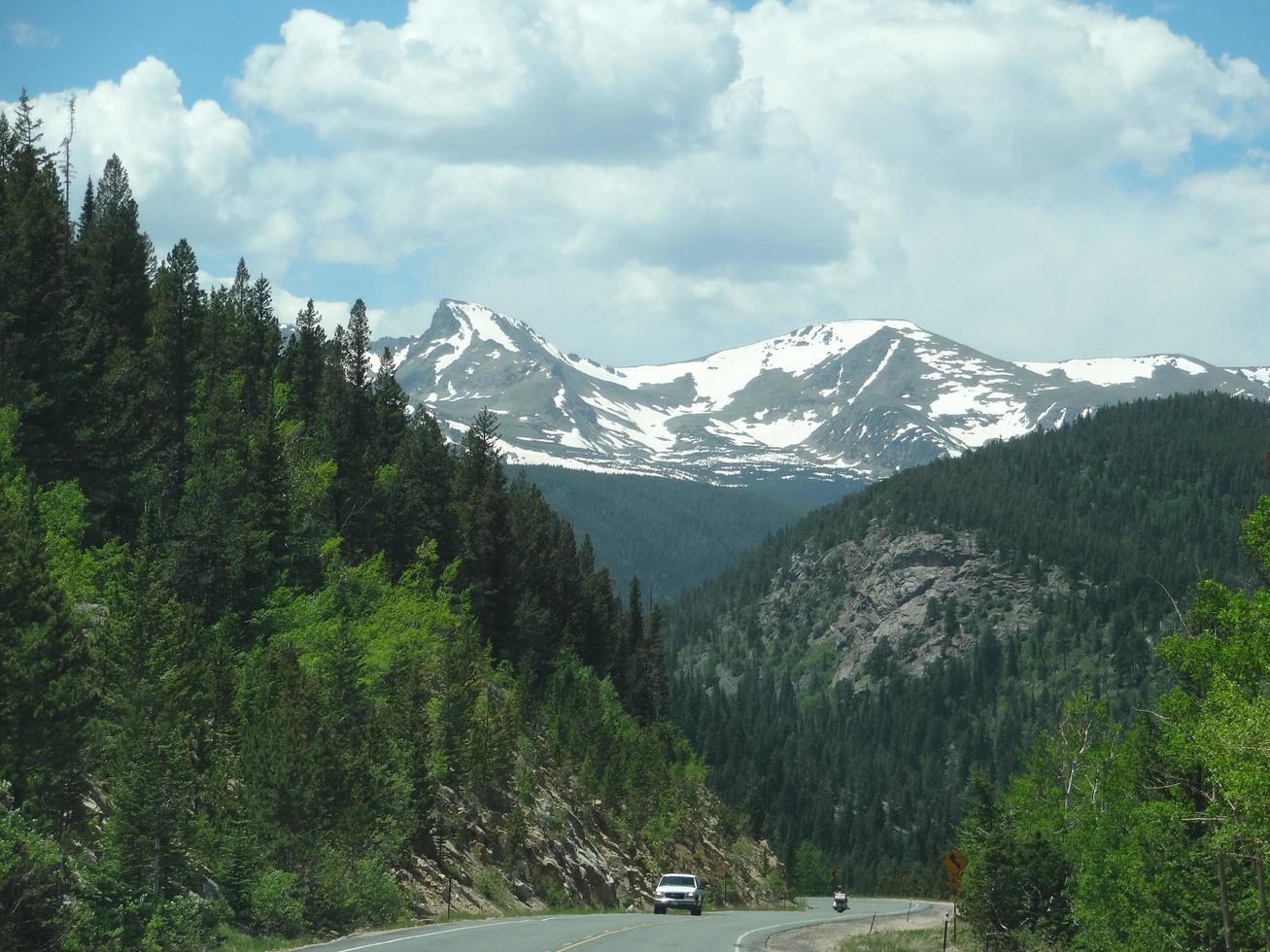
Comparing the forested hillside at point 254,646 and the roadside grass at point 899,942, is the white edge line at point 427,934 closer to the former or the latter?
the forested hillside at point 254,646

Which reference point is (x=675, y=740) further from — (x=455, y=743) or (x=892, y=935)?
(x=455, y=743)

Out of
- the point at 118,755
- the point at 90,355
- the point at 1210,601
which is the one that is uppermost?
the point at 90,355

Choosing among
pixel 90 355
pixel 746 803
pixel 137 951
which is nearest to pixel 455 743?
pixel 90 355

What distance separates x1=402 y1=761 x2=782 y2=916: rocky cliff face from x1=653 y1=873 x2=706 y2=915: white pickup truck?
3.92 m

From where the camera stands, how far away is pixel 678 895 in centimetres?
5609

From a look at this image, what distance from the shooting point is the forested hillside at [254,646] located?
88.4 feet

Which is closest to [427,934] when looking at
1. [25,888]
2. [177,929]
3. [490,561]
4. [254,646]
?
[177,929]

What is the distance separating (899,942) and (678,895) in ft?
29.7

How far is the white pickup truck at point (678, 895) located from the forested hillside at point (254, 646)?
420 cm

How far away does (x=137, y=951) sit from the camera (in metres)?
24.8

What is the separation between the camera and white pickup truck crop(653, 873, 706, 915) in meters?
55.6

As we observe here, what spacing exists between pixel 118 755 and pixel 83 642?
166 inches

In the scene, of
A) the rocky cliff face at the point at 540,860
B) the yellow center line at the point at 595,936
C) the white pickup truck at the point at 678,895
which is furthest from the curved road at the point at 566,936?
the white pickup truck at the point at 678,895

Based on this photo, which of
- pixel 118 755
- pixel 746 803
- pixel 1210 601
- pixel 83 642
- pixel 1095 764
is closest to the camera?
pixel 118 755
